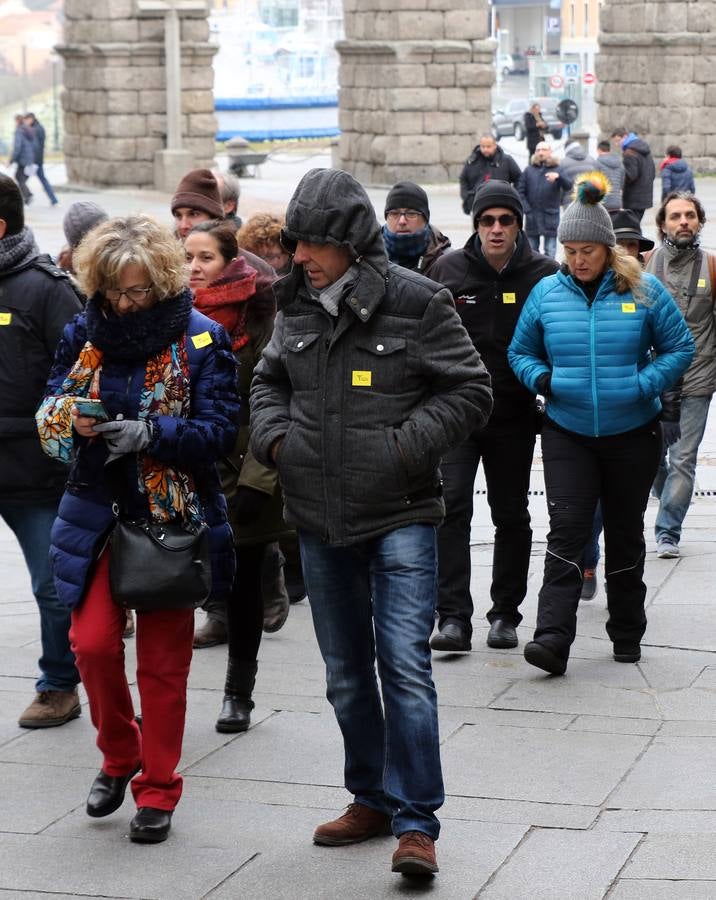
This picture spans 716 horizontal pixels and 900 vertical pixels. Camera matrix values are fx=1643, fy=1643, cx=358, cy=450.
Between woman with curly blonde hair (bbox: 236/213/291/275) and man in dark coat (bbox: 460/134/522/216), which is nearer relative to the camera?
woman with curly blonde hair (bbox: 236/213/291/275)

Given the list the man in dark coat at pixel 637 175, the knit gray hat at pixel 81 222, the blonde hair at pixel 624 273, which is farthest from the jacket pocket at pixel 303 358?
the man in dark coat at pixel 637 175

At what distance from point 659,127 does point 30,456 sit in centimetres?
3033

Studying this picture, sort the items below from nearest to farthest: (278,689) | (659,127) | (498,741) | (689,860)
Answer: (689,860) < (498,741) < (278,689) < (659,127)

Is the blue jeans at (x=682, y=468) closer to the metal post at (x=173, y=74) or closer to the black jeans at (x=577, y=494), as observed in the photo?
the black jeans at (x=577, y=494)

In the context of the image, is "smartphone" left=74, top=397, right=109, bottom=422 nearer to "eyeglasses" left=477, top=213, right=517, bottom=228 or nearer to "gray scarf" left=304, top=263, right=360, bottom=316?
"gray scarf" left=304, top=263, right=360, bottom=316

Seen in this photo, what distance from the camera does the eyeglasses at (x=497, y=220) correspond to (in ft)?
21.9

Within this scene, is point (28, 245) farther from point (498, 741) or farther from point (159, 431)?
point (498, 741)

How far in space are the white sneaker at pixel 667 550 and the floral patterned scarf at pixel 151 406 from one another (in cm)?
419

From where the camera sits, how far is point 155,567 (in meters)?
4.58

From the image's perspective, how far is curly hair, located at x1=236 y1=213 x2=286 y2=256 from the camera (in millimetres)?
7125

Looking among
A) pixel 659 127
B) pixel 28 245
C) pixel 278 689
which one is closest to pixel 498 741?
pixel 278 689

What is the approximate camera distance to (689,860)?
14.3 ft

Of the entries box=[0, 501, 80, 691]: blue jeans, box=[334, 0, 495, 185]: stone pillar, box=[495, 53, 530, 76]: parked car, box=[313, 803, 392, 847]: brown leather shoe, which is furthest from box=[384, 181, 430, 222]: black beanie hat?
box=[495, 53, 530, 76]: parked car

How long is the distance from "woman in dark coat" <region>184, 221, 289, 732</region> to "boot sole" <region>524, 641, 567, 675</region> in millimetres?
1084
